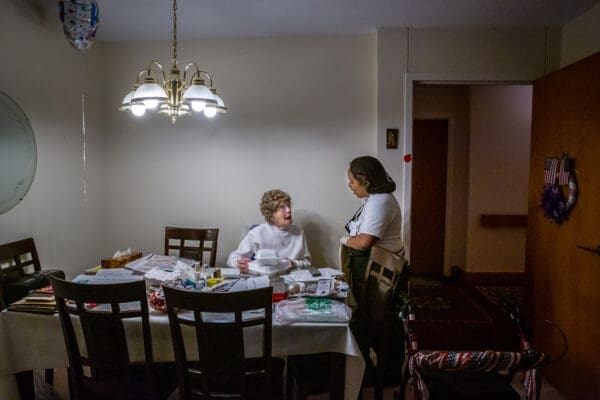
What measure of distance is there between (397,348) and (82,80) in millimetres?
3082

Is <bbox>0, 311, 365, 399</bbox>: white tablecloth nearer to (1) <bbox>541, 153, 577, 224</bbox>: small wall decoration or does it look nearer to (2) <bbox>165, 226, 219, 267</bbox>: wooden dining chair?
(2) <bbox>165, 226, 219, 267</bbox>: wooden dining chair

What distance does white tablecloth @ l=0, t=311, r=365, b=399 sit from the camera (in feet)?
5.67

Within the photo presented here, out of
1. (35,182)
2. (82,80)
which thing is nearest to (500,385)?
(35,182)

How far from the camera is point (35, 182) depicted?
2.76 metres

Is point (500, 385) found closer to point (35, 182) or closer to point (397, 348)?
point (397, 348)

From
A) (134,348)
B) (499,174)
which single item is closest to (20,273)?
(134,348)

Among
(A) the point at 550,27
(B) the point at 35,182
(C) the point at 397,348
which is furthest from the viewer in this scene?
(A) the point at 550,27

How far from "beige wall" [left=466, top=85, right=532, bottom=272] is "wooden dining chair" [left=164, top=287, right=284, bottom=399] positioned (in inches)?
147

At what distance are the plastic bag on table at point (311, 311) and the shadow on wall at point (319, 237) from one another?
153 cm

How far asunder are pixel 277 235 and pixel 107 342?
142 cm

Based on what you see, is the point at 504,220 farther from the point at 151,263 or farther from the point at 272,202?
the point at 151,263

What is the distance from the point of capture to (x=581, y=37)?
2857 millimetres

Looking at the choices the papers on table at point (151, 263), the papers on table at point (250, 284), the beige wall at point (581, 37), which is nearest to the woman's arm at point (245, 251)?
the papers on table at point (151, 263)

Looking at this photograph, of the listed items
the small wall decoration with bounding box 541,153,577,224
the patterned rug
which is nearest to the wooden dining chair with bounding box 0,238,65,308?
the patterned rug
